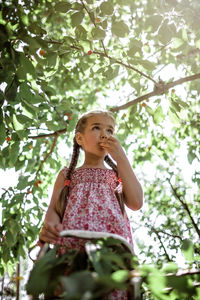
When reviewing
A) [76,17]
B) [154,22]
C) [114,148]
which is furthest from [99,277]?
[76,17]

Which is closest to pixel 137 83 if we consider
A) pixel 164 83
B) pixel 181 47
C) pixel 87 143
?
pixel 164 83

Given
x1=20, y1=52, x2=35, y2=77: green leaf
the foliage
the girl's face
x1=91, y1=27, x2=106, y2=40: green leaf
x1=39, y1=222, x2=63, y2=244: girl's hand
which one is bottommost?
the foliage

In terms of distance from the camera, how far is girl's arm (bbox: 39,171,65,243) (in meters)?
1.15

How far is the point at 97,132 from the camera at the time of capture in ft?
5.12

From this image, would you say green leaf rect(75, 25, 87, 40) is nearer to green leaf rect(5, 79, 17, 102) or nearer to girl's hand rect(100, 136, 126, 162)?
green leaf rect(5, 79, 17, 102)

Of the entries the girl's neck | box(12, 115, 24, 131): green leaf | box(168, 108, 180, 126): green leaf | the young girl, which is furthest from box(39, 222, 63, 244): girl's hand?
box(168, 108, 180, 126): green leaf

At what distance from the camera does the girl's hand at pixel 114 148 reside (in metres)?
1.38

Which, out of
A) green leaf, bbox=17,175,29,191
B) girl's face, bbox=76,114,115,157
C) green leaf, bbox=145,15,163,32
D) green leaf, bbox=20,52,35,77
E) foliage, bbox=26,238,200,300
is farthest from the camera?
green leaf, bbox=17,175,29,191

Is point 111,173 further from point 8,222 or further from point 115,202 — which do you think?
point 8,222

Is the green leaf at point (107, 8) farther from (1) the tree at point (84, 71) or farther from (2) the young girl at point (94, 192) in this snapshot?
(2) the young girl at point (94, 192)

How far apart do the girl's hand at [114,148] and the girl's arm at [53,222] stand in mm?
306

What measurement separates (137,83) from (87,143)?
2.35 feet

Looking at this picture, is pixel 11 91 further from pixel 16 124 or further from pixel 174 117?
pixel 174 117

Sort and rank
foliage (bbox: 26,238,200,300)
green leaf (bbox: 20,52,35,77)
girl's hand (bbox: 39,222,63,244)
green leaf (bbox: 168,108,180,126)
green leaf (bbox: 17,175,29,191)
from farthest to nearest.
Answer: green leaf (bbox: 17,175,29,191)
green leaf (bbox: 168,108,180,126)
green leaf (bbox: 20,52,35,77)
girl's hand (bbox: 39,222,63,244)
foliage (bbox: 26,238,200,300)
